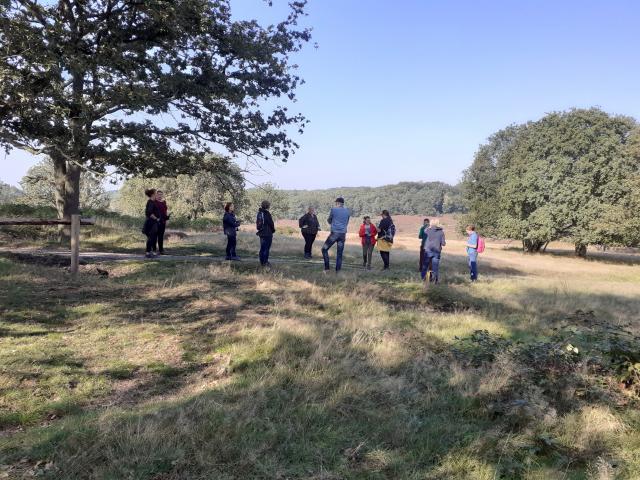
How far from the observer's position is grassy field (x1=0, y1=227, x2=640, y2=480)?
3428mm

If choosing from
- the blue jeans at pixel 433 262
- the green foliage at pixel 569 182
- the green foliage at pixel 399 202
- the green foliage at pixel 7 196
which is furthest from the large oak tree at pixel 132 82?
the green foliage at pixel 399 202

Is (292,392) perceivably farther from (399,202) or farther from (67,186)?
(399,202)

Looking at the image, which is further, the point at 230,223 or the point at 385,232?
the point at 385,232

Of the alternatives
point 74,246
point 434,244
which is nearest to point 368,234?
point 434,244

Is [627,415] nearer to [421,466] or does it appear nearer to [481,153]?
[421,466]

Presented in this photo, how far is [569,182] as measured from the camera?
34344 mm

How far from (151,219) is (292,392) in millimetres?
9181

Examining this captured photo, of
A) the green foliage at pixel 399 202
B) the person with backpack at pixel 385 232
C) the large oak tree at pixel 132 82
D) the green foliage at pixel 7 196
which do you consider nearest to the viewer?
the large oak tree at pixel 132 82

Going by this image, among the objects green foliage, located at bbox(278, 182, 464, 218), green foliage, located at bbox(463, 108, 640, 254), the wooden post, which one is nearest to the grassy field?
the wooden post

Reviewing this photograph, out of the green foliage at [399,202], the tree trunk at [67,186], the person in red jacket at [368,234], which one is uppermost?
the green foliage at [399,202]

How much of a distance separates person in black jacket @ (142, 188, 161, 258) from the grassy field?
3.32 metres

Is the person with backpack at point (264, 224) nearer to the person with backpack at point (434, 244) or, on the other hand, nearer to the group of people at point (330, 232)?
the group of people at point (330, 232)

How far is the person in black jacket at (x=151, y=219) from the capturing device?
12.0 meters

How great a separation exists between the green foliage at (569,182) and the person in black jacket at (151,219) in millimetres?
30495
